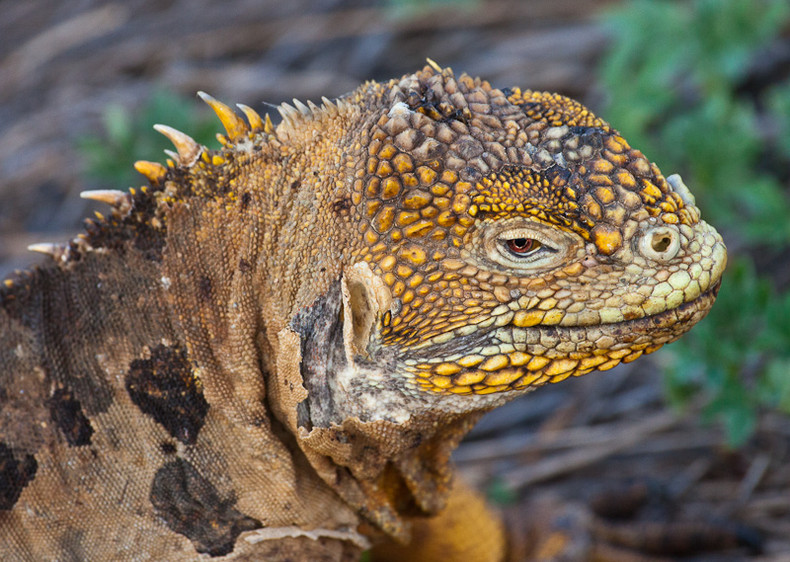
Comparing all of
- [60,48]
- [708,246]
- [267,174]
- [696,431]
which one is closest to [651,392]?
[696,431]

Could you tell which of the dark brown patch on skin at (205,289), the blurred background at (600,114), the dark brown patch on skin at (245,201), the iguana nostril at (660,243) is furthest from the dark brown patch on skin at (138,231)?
the blurred background at (600,114)

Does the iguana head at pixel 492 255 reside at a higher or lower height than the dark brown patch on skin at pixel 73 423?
higher

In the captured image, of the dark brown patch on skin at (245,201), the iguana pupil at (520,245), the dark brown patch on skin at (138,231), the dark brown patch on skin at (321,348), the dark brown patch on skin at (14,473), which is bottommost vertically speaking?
the dark brown patch on skin at (14,473)

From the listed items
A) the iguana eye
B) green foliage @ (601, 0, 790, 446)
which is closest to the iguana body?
the iguana eye

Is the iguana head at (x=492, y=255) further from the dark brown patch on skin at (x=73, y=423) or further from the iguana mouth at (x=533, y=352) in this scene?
the dark brown patch on skin at (x=73, y=423)

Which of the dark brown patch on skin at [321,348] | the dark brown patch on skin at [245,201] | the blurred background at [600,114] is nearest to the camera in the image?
the dark brown patch on skin at [321,348]

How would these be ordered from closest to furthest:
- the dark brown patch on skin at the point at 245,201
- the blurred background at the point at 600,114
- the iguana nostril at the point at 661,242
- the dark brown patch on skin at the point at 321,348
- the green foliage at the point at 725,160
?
the iguana nostril at the point at 661,242 < the dark brown patch on skin at the point at 321,348 < the dark brown patch on skin at the point at 245,201 < the green foliage at the point at 725,160 < the blurred background at the point at 600,114

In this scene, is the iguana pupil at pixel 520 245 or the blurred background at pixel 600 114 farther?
the blurred background at pixel 600 114
